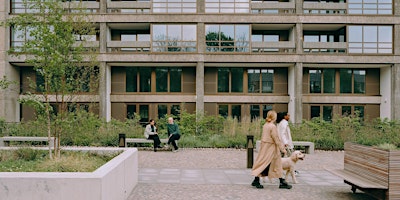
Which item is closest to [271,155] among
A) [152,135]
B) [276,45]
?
[152,135]

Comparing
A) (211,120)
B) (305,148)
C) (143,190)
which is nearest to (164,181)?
(143,190)

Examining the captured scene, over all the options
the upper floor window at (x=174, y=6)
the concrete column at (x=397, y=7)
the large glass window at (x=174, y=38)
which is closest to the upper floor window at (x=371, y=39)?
the concrete column at (x=397, y=7)

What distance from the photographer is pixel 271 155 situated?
813 cm

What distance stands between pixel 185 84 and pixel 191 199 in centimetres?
2178

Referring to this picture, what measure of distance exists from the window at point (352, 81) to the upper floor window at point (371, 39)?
7.72ft

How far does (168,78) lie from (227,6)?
7.42 meters

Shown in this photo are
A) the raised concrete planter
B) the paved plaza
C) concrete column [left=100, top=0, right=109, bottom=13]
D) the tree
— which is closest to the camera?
the raised concrete planter

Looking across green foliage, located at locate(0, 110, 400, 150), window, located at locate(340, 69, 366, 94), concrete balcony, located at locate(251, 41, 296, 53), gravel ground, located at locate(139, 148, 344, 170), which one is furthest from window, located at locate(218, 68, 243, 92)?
gravel ground, located at locate(139, 148, 344, 170)

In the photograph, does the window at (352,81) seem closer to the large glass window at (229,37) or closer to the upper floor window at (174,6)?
the large glass window at (229,37)

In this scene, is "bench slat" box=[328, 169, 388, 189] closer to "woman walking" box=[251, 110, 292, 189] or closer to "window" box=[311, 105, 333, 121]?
"woman walking" box=[251, 110, 292, 189]

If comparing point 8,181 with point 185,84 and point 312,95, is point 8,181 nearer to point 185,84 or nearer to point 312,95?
Answer: point 185,84

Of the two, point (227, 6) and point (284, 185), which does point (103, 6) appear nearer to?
point (227, 6)

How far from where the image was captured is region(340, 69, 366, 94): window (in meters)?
28.8

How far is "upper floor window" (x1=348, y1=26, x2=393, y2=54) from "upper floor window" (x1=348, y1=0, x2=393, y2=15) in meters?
1.30
